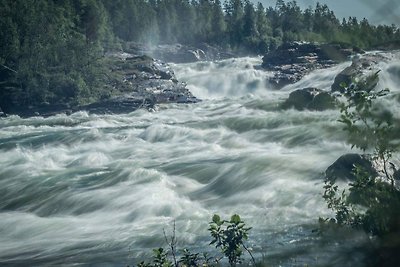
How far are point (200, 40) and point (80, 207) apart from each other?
75.9 m

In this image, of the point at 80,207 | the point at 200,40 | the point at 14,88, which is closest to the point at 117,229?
the point at 80,207

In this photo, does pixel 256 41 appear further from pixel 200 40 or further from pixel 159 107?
pixel 159 107

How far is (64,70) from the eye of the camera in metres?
42.0

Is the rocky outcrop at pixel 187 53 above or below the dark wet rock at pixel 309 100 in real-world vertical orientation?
above

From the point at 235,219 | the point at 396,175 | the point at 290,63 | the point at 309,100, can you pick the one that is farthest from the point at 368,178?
the point at 290,63

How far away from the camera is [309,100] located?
21344 mm

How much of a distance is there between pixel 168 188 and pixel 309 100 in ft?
32.6

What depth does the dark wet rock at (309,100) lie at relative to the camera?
2023 centimetres

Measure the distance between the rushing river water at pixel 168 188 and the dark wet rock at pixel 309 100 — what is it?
19.4 inches

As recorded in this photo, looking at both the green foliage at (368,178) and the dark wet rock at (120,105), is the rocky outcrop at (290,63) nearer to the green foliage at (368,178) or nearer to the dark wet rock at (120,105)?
the dark wet rock at (120,105)

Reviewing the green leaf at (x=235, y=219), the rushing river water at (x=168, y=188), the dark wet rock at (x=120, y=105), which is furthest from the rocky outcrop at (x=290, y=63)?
the green leaf at (x=235, y=219)

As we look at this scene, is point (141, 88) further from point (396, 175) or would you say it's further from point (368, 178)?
point (368, 178)

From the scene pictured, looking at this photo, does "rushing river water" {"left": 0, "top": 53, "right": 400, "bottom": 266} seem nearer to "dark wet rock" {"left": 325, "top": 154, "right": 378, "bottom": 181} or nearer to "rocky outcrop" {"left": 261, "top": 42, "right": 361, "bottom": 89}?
"dark wet rock" {"left": 325, "top": 154, "right": 378, "bottom": 181}

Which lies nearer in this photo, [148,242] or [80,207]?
[148,242]
